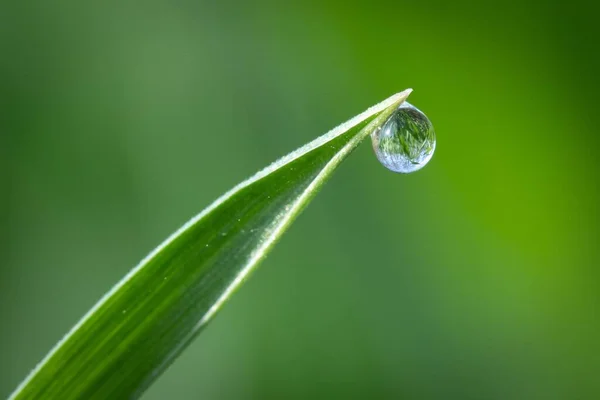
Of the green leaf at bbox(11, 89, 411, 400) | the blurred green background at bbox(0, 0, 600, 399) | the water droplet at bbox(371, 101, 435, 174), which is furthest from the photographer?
the blurred green background at bbox(0, 0, 600, 399)

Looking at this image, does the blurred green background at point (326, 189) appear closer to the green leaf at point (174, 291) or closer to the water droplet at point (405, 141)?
the water droplet at point (405, 141)

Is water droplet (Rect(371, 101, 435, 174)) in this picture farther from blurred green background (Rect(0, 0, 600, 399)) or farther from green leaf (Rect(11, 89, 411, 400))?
blurred green background (Rect(0, 0, 600, 399))

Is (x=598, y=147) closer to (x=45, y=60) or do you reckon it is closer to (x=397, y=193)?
(x=397, y=193)

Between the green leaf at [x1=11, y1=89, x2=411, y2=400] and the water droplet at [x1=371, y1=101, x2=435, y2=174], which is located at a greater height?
the water droplet at [x1=371, y1=101, x2=435, y2=174]

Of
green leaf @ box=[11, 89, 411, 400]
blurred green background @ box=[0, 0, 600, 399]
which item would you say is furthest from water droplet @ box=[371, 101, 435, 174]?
blurred green background @ box=[0, 0, 600, 399]

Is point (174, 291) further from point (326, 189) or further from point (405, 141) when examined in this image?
point (326, 189)

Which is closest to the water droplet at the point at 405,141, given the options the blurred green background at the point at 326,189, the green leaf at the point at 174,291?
the green leaf at the point at 174,291

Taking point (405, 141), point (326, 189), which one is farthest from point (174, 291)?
point (326, 189)
